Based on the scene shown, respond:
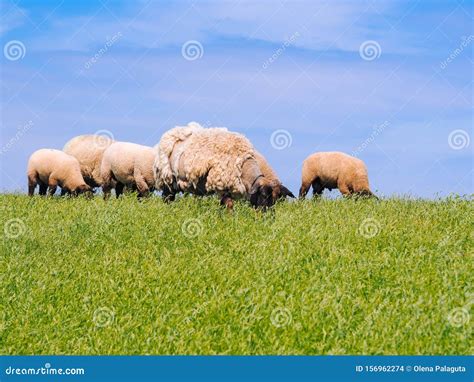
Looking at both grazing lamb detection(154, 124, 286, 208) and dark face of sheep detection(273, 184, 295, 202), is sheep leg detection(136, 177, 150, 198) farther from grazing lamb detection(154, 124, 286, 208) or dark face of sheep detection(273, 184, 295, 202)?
dark face of sheep detection(273, 184, 295, 202)

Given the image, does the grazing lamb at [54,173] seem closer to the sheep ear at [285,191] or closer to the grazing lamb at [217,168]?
the grazing lamb at [217,168]

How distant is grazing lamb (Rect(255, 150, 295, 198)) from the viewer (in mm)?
13531

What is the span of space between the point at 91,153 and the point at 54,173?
260 centimetres

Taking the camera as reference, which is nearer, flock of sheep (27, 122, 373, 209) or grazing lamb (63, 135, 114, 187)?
flock of sheep (27, 122, 373, 209)

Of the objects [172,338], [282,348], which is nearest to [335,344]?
[282,348]

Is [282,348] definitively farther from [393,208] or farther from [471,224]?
[393,208]

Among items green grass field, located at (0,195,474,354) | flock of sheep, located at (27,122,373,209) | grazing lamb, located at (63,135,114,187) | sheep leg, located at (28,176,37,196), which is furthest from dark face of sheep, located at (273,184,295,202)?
sheep leg, located at (28,176,37,196)

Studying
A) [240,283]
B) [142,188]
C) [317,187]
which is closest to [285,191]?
[240,283]

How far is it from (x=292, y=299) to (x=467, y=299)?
6.55 feet

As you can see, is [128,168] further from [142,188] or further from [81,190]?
[81,190]

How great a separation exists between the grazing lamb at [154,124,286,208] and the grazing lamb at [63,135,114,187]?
949 centimetres

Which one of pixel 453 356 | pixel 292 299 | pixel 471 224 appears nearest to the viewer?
pixel 453 356

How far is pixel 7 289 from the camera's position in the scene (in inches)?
338

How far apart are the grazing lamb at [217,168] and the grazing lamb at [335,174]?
8403mm
